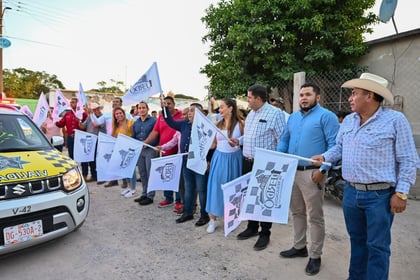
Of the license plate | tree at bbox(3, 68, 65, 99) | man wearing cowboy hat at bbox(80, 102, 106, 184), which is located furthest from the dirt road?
tree at bbox(3, 68, 65, 99)

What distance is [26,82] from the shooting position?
3916 centimetres

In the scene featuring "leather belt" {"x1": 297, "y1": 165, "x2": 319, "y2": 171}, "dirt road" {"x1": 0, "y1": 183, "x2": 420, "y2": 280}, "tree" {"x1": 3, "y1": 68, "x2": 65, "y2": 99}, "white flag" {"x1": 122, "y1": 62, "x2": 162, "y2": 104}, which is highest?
"tree" {"x1": 3, "y1": 68, "x2": 65, "y2": 99}

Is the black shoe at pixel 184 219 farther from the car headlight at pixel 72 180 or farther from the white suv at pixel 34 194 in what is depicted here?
the car headlight at pixel 72 180

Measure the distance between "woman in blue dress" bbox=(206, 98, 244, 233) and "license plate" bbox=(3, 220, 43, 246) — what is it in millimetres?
2020

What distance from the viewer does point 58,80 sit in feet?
158

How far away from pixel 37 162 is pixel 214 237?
2323mm

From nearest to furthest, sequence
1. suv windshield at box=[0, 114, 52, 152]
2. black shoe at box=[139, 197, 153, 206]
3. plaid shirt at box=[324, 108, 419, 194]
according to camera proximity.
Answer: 1. plaid shirt at box=[324, 108, 419, 194]
2. suv windshield at box=[0, 114, 52, 152]
3. black shoe at box=[139, 197, 153, 206]

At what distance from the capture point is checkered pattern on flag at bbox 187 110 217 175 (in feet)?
12.9

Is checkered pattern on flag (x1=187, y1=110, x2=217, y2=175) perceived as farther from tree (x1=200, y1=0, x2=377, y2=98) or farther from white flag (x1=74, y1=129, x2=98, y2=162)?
tree (x1=200, y1=0, x2=377, y2=98)

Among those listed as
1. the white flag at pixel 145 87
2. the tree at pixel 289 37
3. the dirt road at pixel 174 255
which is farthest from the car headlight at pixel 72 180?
the tree at pixel 289 37

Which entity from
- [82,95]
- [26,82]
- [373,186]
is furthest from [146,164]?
[26,82]

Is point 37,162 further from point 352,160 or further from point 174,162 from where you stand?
point 352,160

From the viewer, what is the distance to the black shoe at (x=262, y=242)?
3.55m

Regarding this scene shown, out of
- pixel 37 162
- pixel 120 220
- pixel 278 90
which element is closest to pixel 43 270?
pixel 37 162
